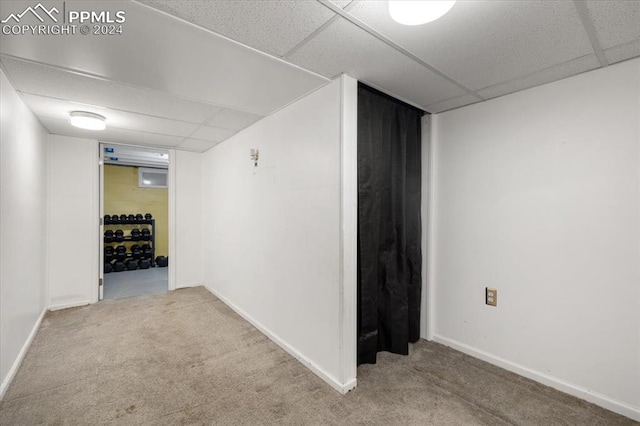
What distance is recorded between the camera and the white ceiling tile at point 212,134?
11.4 ft

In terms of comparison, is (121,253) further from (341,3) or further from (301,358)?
(341,3)

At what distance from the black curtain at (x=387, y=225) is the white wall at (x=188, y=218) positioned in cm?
358

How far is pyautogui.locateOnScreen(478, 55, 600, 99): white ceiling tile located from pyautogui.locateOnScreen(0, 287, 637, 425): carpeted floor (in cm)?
233

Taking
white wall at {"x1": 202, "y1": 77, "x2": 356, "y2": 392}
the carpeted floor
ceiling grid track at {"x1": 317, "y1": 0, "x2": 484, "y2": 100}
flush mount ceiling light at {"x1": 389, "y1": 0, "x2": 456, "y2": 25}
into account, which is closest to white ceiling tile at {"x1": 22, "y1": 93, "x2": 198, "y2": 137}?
white wall at {"x1": 202, "y1": 77, "x2": 356, "y2": 392}

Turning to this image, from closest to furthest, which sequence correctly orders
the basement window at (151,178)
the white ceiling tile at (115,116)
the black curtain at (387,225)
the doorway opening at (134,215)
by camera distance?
the black curtain at (387,225), the white ceiling tile at (115,116), the doorway opening at (134,215), the basement window at (151,178)

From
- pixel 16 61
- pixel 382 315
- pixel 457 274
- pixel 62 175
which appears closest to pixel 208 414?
pixel 382 315

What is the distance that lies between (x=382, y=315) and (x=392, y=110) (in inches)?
73.7

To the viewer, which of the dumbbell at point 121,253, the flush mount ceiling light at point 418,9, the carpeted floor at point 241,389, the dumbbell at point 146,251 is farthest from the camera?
the dumbbell at point 146,251

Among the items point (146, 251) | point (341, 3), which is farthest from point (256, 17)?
point (146, 251)

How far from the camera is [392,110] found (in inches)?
102

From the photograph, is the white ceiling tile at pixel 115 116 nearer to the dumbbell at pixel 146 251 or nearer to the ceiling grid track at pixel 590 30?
the ceiling grid track at pixel 590 30

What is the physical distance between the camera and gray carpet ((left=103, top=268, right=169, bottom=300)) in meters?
4.46
